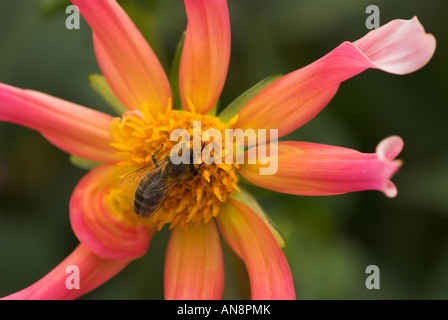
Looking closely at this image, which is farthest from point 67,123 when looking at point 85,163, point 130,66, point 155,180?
point 155,180

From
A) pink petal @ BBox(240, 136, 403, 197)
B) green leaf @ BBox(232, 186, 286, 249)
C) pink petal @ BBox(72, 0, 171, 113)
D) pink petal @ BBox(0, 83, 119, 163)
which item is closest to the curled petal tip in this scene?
pink petal @ BBox(240, 136, 403, 197)

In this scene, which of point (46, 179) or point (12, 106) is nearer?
point (12, 106)

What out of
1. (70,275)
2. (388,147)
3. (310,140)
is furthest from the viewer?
(310,140)

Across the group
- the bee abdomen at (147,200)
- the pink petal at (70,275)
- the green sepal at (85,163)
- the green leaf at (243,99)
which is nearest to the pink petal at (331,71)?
the green leaf at (243,99)

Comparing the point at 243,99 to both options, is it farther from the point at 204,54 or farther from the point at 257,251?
the point at 257,251
